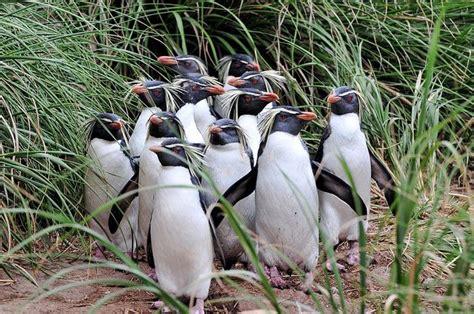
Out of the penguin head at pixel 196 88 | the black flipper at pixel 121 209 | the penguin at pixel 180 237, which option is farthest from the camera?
the penguin head at pixel 196 88

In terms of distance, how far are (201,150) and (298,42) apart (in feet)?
6.99

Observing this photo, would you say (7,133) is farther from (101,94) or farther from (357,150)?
(357,150)

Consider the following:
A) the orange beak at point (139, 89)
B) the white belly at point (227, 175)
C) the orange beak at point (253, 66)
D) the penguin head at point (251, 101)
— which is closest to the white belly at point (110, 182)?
the orange beak at point (139, 89)

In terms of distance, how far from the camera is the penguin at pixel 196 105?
18.3 feet

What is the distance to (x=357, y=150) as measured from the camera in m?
5.22

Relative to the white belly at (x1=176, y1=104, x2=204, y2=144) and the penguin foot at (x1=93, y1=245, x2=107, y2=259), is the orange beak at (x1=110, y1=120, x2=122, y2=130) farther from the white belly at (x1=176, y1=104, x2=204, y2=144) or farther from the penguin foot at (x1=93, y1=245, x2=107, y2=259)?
the penguin foot at (x1=93, y1=245, x2=107, y2=259)

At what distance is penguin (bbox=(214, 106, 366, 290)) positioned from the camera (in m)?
4.73

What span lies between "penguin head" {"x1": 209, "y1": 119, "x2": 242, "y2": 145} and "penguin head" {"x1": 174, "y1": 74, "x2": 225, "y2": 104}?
2.72 ft

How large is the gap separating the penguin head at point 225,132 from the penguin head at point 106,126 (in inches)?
22.3

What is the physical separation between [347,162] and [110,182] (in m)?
1.26

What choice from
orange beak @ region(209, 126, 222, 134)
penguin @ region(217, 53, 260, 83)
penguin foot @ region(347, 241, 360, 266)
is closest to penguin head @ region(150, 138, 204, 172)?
orange beak @ region(209, 126, 222, 134)

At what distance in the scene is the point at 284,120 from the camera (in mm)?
4922

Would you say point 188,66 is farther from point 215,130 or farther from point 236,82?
point 215,130

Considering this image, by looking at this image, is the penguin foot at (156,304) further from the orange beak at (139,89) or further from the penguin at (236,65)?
the penguin at (236,65)
